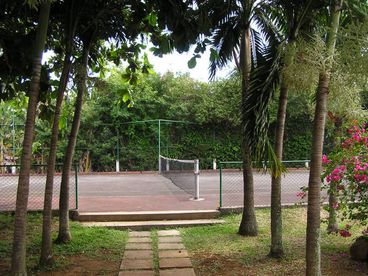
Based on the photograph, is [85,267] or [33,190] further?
[33,190]

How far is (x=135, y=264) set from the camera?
6457 mm

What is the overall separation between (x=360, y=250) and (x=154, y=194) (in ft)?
27.5

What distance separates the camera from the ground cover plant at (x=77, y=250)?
6.22m

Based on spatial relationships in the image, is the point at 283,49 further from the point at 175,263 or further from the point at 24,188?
the point at 24,188

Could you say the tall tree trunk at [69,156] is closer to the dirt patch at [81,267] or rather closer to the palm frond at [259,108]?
the dirt patch at [81,267]

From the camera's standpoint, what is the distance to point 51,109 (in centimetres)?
943

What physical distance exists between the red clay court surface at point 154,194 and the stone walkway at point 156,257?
2.64 metres

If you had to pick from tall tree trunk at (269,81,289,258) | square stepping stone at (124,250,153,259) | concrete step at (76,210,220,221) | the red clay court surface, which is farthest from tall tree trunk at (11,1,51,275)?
the red clay court surface

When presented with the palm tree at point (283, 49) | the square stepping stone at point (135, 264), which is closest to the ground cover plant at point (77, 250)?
the square stepping stone at point (135, 264)

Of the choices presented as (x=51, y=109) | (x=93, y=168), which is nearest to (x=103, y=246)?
(x=51, y=109)

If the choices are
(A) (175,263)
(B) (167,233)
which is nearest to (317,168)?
(A) (175,263)

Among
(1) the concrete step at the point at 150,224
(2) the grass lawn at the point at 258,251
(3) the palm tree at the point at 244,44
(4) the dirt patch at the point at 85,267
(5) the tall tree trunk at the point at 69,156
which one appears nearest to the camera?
(4) the dirt patch at the point at 85,267

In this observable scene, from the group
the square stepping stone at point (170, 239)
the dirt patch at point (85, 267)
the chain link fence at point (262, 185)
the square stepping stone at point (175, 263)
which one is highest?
the chain link fence at point (262, 185)

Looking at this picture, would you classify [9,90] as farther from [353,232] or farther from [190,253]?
[353,232]
